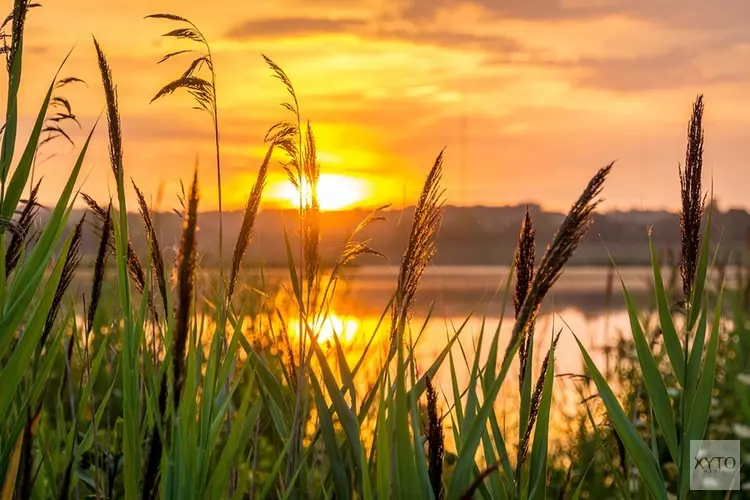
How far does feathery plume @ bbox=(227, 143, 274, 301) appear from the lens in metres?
1.72

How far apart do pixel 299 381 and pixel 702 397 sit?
859 millimetres

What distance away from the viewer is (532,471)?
166 cm

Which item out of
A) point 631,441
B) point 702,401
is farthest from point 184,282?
point 702,401

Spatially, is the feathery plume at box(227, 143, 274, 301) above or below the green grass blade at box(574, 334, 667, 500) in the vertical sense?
above

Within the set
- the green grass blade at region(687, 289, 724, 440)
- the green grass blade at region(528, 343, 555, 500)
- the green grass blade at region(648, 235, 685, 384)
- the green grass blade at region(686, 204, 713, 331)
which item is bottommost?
the green grass blade at region(528, 343, 555, 500)

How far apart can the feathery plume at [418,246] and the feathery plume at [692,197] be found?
512 millimetres

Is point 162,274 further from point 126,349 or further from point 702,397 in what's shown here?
point 702,397

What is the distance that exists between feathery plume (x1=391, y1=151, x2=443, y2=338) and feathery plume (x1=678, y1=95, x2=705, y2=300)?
1.68ft

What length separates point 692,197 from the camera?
163cm

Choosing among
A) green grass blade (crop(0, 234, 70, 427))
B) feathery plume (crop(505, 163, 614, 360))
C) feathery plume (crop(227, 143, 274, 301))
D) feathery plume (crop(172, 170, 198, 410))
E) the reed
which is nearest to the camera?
feathery plume (crop(172, 170, 198, 410))

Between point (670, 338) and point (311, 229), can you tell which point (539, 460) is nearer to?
point (670, 338)

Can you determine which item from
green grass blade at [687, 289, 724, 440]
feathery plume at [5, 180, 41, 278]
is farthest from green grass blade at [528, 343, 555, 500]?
feathery plume at [5, 180, 41, 278]

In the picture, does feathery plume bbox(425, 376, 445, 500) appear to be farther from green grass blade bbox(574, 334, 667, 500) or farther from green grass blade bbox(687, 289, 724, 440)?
green grass blade bbox(687, 289, 724, 440)

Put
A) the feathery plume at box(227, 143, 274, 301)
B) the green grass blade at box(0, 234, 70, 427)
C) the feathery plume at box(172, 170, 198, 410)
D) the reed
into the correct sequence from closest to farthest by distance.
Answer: the feathery plume at box(172, 170, 198, 410)
the reed
the green grass blade at box(0, 234, 70, 427)
the feathery plume at box(227, 143, 274, 301)
